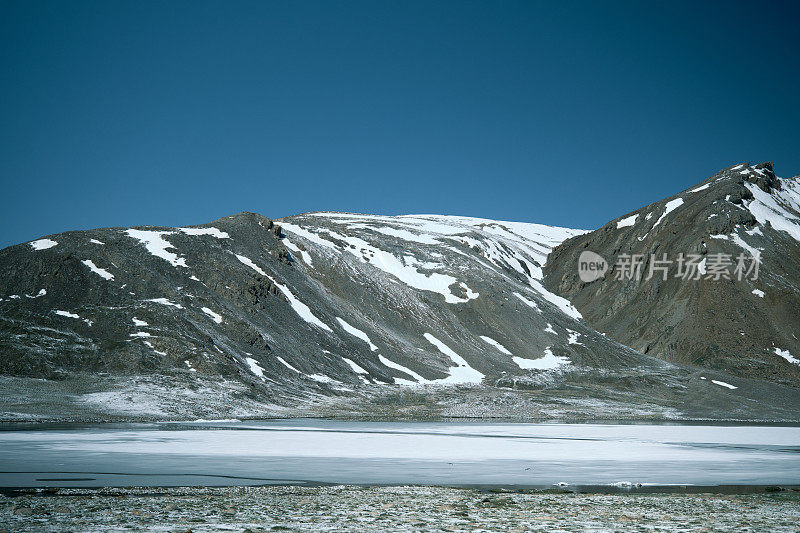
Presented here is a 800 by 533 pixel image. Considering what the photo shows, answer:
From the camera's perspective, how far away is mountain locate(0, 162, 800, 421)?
71188 millimetres

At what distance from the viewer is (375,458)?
31.0 meters

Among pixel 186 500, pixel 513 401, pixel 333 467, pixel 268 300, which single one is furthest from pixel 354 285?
pixel 186 500

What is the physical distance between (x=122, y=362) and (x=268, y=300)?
28868mm

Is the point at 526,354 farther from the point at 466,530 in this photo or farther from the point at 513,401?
the point at 466,530

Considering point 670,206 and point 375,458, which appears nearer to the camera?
point 375,458

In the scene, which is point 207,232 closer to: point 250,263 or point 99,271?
point 250,263

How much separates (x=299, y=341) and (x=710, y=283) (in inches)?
3324

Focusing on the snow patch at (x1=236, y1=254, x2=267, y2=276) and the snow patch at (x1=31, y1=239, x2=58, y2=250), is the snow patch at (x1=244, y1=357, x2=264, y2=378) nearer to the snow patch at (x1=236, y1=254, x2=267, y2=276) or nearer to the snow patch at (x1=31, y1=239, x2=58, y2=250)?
the snow patch at (x1=236, y1=254, x2=267, y2=276)

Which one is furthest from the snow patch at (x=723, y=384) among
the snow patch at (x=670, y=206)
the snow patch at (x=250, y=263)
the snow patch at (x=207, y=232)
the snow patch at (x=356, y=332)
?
the snow patch at (x=207, y=232)

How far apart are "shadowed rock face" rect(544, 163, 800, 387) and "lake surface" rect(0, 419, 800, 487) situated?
7948cm

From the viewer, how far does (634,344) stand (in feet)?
431

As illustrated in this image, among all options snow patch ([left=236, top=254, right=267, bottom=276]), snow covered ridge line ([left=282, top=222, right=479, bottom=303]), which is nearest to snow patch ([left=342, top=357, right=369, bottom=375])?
snow patch ([left=236, top=254, right=267, bottom=276])

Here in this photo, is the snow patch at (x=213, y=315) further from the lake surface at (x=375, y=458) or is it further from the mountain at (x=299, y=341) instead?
the lake surface at (x=375, y=458)

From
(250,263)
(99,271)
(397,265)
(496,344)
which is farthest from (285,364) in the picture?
(397,265)
